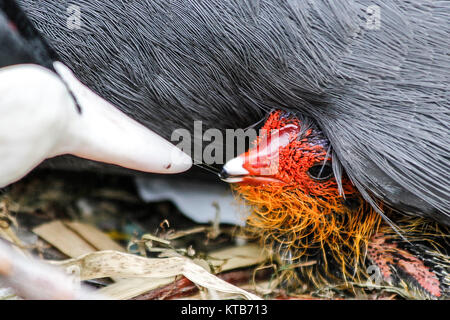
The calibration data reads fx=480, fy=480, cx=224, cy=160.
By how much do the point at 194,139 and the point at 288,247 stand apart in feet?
0.70

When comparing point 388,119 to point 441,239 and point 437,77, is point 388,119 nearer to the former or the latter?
point 437,77

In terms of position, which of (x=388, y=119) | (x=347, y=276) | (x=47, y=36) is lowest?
(x=347, y=276)

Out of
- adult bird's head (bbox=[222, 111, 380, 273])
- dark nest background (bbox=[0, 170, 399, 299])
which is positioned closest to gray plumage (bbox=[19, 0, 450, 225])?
adult bird's head (bbox=[222, 111, 380, 273])

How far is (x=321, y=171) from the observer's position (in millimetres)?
625

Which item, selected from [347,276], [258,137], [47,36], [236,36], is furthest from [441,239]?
[47,36]

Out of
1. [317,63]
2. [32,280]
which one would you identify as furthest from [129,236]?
[317,63]

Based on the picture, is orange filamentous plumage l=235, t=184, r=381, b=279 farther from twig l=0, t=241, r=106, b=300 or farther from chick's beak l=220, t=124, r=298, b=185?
twig l=0, t=241, r=106, b=300

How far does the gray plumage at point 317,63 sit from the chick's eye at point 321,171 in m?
0.04

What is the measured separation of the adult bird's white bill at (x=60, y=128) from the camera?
0.50 m

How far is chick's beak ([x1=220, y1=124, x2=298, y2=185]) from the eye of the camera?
2.02 ft

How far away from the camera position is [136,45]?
614 mm

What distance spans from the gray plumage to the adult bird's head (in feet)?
0.11

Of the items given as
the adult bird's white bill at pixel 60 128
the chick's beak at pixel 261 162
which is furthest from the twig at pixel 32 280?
the chick's beak at pixel 261 162

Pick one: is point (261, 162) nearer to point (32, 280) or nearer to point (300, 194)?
point (300, 194)
